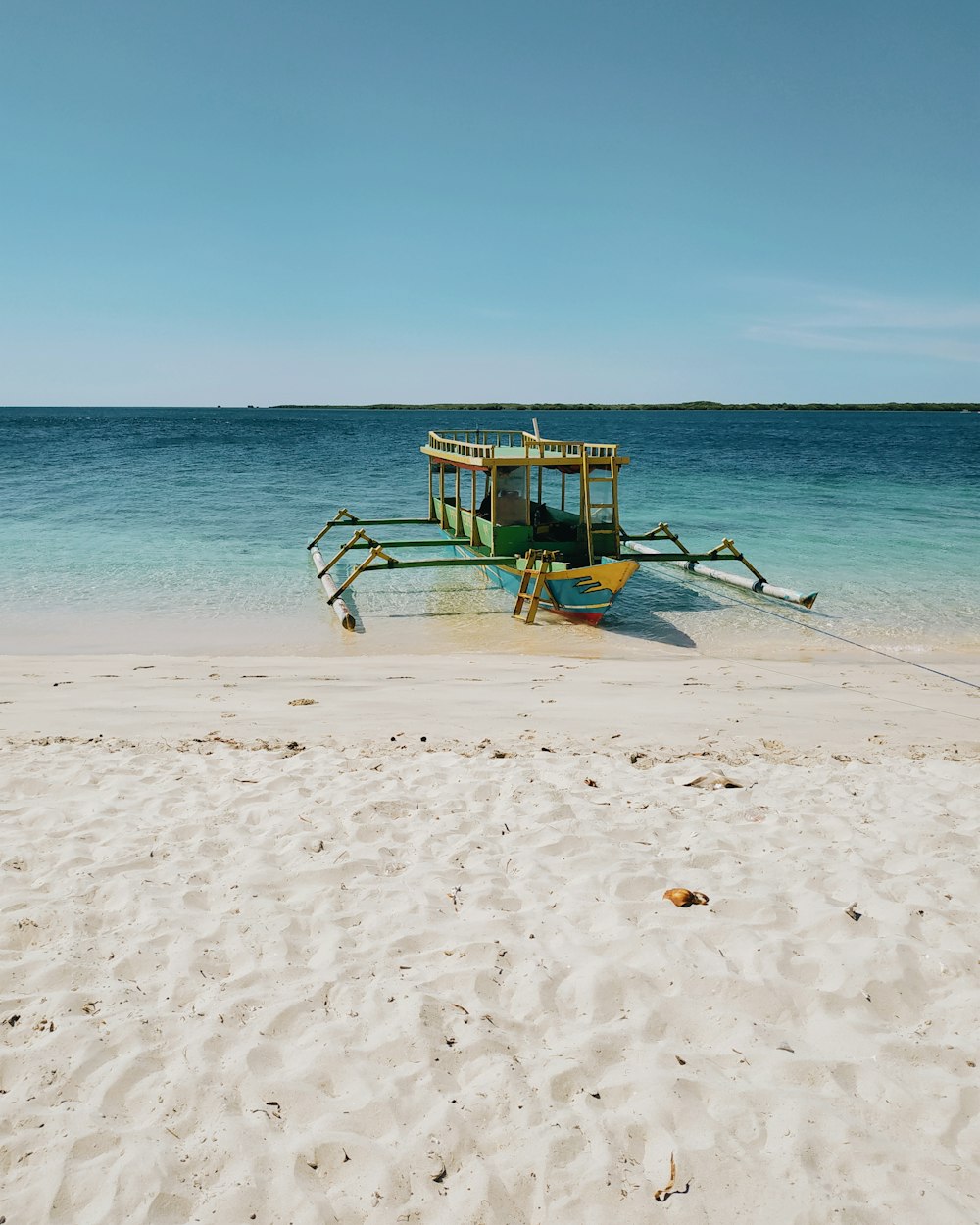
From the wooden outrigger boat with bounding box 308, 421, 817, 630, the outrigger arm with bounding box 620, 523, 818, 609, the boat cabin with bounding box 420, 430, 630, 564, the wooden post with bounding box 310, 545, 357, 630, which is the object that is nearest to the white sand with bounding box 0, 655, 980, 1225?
the wooden post with bounding box 310, 545, 357, 630

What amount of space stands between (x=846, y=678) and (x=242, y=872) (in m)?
7.37

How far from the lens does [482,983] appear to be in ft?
11.5

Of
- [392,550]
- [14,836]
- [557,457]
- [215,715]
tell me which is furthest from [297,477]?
[14,836]

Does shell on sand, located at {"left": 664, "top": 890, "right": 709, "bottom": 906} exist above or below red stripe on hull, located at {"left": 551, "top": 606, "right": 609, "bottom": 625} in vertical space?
above

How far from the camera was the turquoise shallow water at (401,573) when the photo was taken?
11539 millimetres

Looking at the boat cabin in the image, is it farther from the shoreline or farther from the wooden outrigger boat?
the shoreline

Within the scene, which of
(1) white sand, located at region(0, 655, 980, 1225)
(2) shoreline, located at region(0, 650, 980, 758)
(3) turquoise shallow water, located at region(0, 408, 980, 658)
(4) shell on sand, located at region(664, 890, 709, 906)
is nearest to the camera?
(1) white sand, located at region(0, 655, 980, 1225)

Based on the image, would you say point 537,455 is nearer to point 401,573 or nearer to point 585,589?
point 585,589

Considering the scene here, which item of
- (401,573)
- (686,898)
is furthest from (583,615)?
(686,898)

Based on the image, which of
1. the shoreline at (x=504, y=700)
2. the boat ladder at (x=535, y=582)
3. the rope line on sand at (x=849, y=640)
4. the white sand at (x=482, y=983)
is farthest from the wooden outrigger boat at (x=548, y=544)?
the white sand at (x=482, y=983)

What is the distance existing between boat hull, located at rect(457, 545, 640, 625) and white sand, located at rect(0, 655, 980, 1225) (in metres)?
5.16

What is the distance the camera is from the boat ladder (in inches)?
473

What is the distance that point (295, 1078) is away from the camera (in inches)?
117

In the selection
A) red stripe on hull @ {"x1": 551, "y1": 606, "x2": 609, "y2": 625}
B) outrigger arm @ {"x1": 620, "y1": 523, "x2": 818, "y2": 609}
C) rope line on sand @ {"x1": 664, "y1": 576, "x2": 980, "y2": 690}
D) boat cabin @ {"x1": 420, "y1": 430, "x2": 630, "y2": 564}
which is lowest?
rope line on sand @ {"x1": 664, "y1": 576, "x2": 980, "y2": 690}
